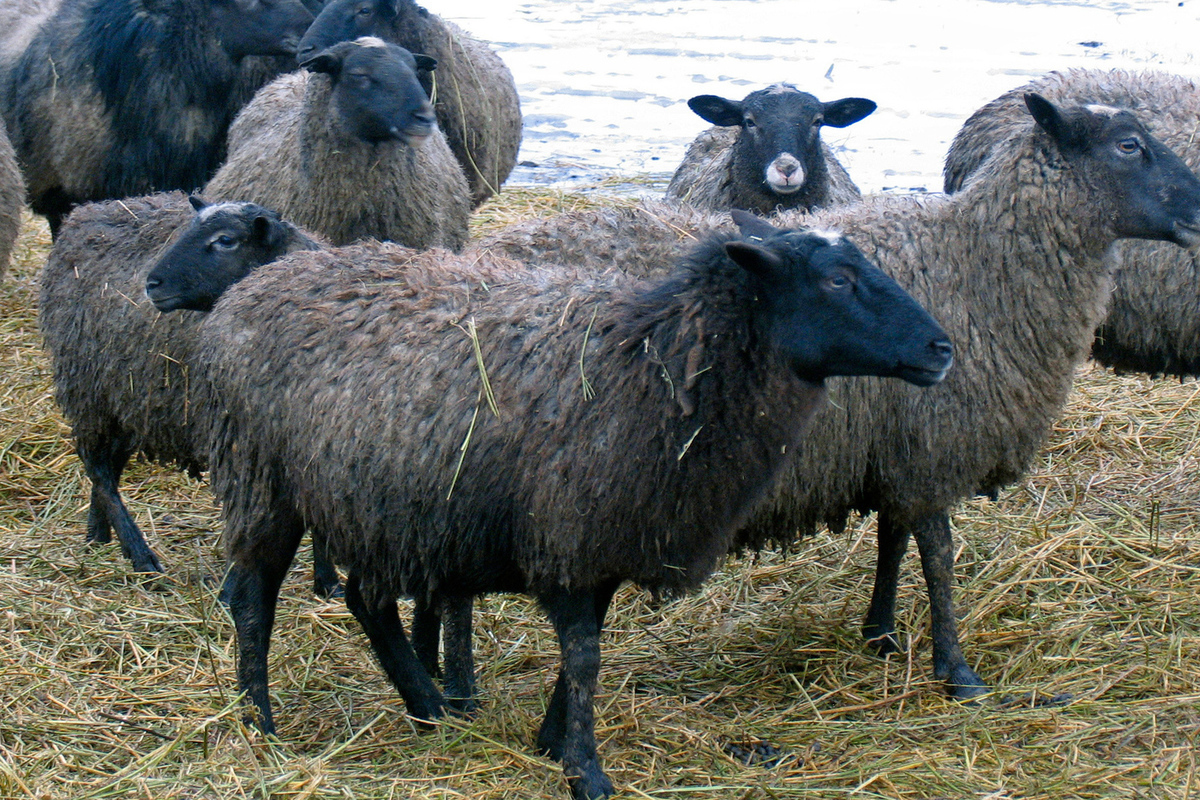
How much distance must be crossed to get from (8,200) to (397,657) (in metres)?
4.60

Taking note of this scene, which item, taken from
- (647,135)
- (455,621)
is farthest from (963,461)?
(647,135)

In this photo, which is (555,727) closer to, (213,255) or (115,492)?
(213,255)

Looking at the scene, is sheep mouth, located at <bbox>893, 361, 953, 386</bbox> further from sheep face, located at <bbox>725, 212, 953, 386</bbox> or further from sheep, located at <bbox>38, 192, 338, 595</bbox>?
sheep, located at <bbox>38, 192, 338, 595</bbox>

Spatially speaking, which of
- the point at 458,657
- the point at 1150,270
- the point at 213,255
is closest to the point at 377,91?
the point at 213,255

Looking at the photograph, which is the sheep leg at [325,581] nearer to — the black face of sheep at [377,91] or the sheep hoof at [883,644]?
the black face of sheep at [377,91]

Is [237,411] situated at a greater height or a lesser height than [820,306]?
lesser

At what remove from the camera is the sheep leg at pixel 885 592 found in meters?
5.41

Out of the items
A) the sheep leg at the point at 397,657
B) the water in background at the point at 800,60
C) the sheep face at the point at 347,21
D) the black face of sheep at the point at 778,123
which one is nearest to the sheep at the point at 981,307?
the sheep leg at the point at 397,657

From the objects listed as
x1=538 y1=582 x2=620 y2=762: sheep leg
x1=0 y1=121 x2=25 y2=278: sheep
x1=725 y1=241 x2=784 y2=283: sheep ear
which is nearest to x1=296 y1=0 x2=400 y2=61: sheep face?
x1=0 y1=121 x2=25 y2=278: sheep

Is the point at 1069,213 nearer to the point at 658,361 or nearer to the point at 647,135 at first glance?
the point at 658,361

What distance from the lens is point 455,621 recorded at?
4.93m

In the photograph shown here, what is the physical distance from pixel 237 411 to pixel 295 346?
34cm

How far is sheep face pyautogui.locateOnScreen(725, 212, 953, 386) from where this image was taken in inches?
154

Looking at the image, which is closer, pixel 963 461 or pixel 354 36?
pixel 963 461
